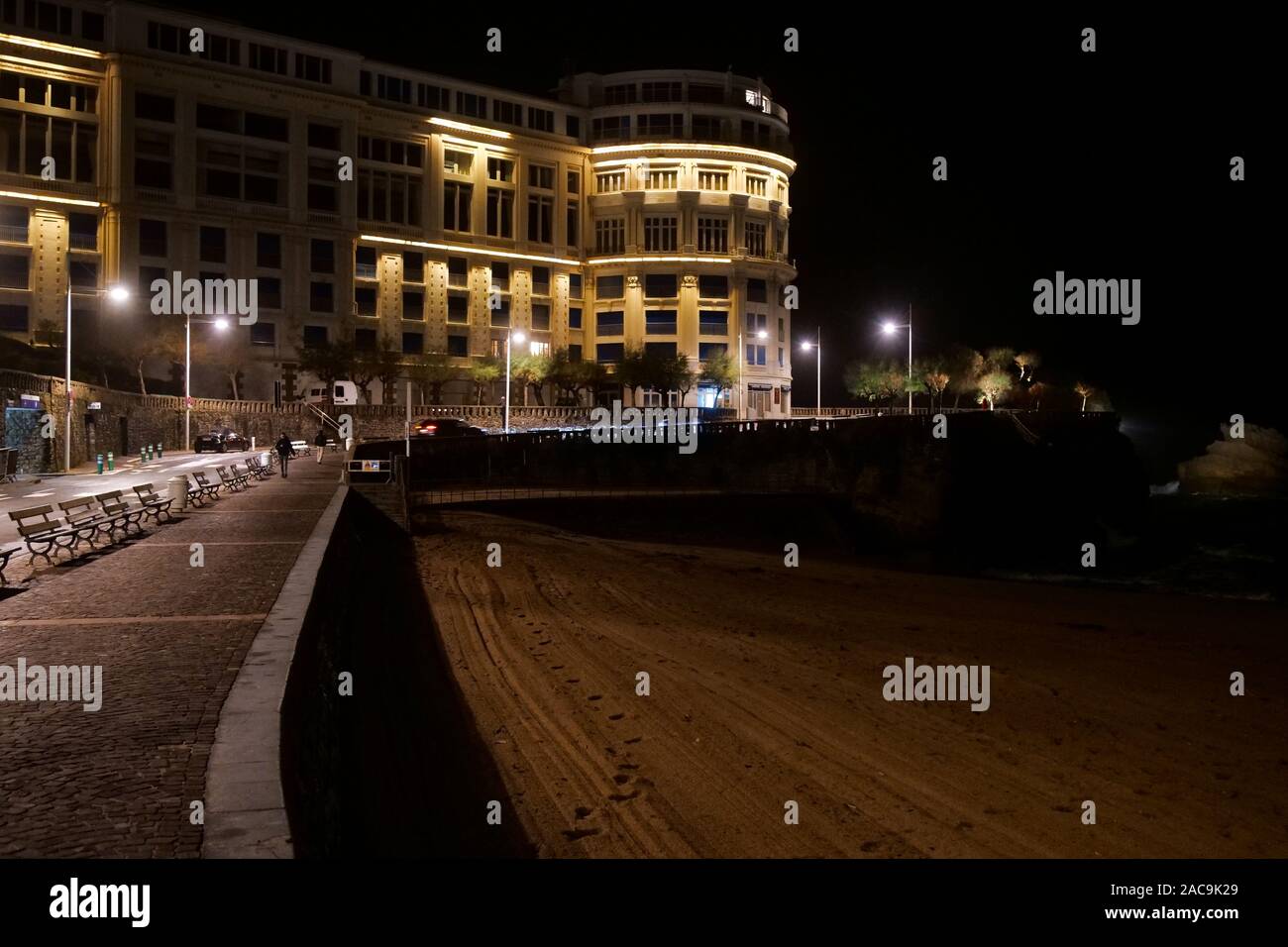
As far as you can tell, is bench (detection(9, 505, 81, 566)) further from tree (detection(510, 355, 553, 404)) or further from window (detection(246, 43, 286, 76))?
window (detection(246, 43, 286, 76))

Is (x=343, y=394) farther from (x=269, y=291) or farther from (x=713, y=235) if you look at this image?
(x=713, y=235)

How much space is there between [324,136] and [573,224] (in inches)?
1060

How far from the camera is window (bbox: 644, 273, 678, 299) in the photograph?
332 ft

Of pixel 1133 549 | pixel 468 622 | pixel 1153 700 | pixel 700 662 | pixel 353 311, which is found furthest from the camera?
pixel 353 311

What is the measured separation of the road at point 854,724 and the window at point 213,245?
6606 centimetres

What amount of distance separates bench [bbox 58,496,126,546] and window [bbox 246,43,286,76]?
241ft

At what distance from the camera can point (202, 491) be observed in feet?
100

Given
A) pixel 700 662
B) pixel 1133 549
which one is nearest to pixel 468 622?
pixel 700 662

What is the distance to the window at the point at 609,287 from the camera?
336 ft

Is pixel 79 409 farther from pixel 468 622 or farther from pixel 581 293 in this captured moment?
pixel 581 293

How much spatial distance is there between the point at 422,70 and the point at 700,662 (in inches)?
3545

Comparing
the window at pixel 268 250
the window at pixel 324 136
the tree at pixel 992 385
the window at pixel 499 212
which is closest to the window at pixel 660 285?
the window at pixel 499 212

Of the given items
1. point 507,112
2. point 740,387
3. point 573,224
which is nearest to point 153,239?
point 507,112
